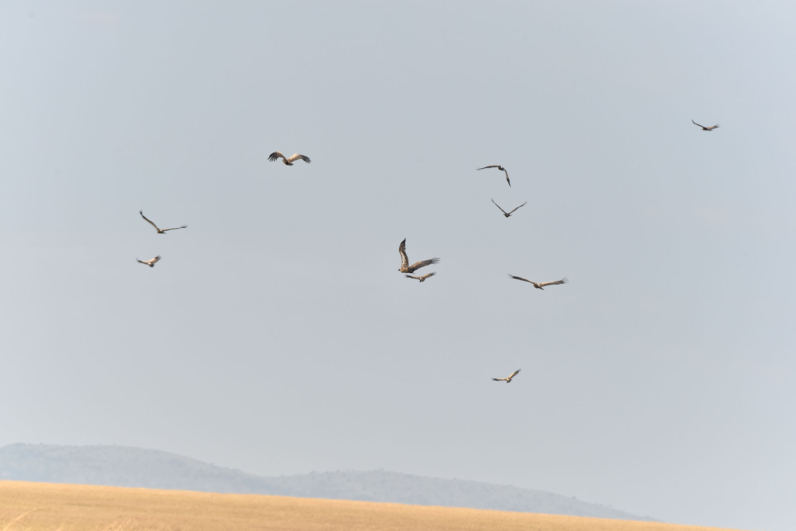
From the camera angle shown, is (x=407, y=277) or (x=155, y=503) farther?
(x=155, y=503)

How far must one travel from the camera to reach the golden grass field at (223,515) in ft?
200

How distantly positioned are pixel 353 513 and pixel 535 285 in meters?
52.9

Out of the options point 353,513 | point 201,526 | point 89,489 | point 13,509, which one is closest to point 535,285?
point 201,526

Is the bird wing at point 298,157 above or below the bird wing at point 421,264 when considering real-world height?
above

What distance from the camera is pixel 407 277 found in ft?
108

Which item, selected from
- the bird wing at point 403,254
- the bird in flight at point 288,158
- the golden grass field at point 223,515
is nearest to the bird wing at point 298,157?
the bird in flight at point 288,158

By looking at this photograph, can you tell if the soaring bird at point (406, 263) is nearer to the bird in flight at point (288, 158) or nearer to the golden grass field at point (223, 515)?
the bird in flight at point (288, 158)

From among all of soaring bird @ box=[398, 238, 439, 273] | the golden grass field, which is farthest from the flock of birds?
the golden grass field

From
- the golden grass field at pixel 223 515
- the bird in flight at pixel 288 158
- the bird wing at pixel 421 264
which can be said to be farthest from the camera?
the golden grass field at pixel 223 515

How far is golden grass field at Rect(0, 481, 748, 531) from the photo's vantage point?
61.0m

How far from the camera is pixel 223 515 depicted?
73.1 metres

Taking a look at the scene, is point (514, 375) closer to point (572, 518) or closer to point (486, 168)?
point (486, 168)

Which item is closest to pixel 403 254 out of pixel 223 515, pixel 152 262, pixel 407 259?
pixel 407 259

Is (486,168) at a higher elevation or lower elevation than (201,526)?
higher
